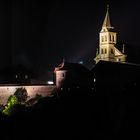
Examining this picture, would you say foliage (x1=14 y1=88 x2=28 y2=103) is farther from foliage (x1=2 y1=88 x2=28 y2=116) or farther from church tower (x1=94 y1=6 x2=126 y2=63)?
church tower (x1=94 y1=6 x2=126 y2=63)

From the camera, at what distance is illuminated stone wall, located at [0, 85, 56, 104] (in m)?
87.8

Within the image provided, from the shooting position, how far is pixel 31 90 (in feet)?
290

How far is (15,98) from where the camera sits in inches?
3381

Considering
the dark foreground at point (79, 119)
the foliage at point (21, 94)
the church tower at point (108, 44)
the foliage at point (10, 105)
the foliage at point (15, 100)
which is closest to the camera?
the dark foreground at point (79, 119)

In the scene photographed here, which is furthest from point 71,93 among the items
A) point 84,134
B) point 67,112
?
point 84,134

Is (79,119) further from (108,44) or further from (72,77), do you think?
(108,44)

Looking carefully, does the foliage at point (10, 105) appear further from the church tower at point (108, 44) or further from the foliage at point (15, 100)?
the church tower at point (108, 44)

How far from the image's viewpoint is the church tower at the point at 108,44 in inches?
4122

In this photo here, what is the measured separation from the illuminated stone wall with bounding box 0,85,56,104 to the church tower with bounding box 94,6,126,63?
786 inches

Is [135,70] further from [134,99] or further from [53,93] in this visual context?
[134,99]

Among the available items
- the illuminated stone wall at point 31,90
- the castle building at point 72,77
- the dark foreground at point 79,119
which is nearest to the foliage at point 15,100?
the illuminated stone wall at point 31,90

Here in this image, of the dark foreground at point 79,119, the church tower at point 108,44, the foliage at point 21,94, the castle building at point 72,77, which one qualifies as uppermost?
the church tower at point 108,44

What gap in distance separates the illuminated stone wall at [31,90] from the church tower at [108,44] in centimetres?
1997

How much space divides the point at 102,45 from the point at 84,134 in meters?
41.1
